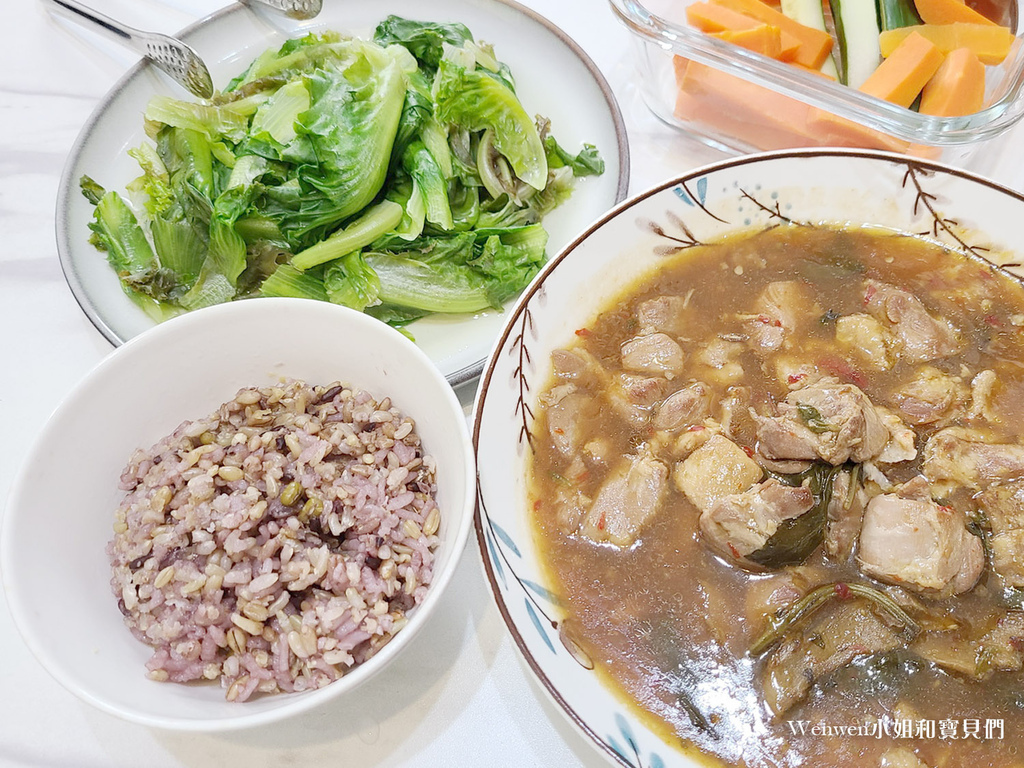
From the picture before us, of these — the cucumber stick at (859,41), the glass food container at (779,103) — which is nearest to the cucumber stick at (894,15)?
the cucumber stick at (859,41)

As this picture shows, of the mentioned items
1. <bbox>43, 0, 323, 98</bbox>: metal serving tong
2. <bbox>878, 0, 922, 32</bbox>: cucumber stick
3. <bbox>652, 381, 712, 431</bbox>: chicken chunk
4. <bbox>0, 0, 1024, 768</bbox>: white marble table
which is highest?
<bbox>878, 0, 922, 32</bbox>: cucumber stick

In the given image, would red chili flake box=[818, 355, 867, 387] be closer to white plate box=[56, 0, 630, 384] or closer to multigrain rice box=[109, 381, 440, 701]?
white plate box=[56, 0, 630, 384]

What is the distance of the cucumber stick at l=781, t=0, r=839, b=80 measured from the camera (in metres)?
2.99

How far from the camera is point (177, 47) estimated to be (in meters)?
3.07

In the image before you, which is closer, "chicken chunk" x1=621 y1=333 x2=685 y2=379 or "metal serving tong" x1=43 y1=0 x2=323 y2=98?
"chicken chunk" x1=621 y1=333 x2=685 y2=379

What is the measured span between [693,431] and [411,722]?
115 cm

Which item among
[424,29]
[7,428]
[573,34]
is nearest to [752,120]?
[573,34]

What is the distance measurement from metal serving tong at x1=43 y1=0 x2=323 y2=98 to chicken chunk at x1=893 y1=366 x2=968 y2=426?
113 inches

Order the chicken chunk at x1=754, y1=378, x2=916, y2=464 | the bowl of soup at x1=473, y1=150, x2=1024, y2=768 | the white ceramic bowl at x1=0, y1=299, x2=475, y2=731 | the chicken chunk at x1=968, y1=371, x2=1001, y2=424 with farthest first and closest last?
the chicken chunk at x1=968, y1=371, x2=1001, y2=424
the chicken chunk at x1=754, y1=378, x2=916, y2=464
the bowl of soup at x1=473, y1=150, x2=1024, y2=768
the white ceramic bowl at x1=0, y1=299, x2=475, y2=731

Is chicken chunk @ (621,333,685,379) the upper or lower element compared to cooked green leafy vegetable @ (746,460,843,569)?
upper

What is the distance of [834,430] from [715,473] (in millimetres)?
329

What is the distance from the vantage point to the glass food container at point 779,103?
7.95 ft

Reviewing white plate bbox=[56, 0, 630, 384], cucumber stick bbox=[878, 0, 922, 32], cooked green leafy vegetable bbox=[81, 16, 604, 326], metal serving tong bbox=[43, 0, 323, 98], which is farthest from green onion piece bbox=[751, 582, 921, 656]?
metal serving tong bbox=[43, 0, 323, 98]

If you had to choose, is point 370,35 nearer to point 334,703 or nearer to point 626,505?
point 626,505
